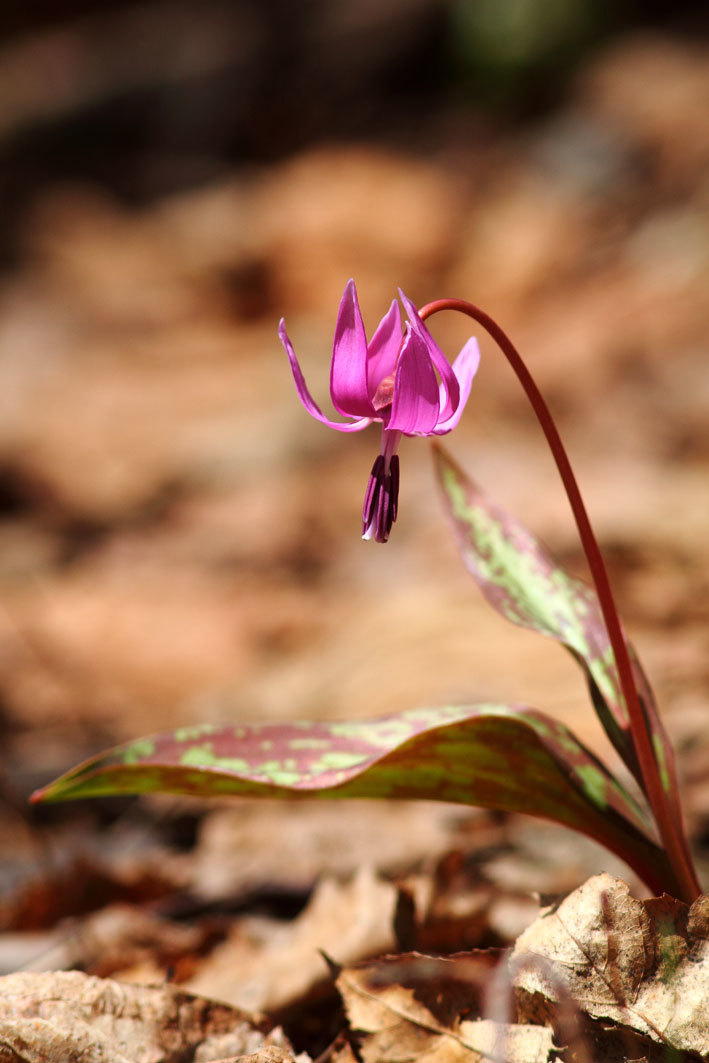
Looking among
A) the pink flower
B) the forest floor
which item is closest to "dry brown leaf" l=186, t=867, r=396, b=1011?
the forest floor

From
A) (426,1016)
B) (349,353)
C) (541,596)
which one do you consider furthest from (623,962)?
(349,353)

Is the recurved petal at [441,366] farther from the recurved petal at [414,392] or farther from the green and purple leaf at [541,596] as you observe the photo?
the green and purple leaf at [541,596]

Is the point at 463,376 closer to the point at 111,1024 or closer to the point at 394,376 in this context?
the point at 394,376

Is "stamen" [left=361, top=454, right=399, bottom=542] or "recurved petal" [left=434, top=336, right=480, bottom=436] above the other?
"recurved petal" [left=434, top=336, right=480, bottom=436]

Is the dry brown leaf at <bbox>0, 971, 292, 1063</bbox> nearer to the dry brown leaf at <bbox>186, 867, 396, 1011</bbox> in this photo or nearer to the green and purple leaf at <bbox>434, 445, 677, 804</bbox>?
the dry brown leaf at <bbox>186, 867, 396, 1011</bbox>

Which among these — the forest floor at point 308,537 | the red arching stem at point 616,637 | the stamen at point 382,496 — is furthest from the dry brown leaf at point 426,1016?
the stamen at point 382,496
